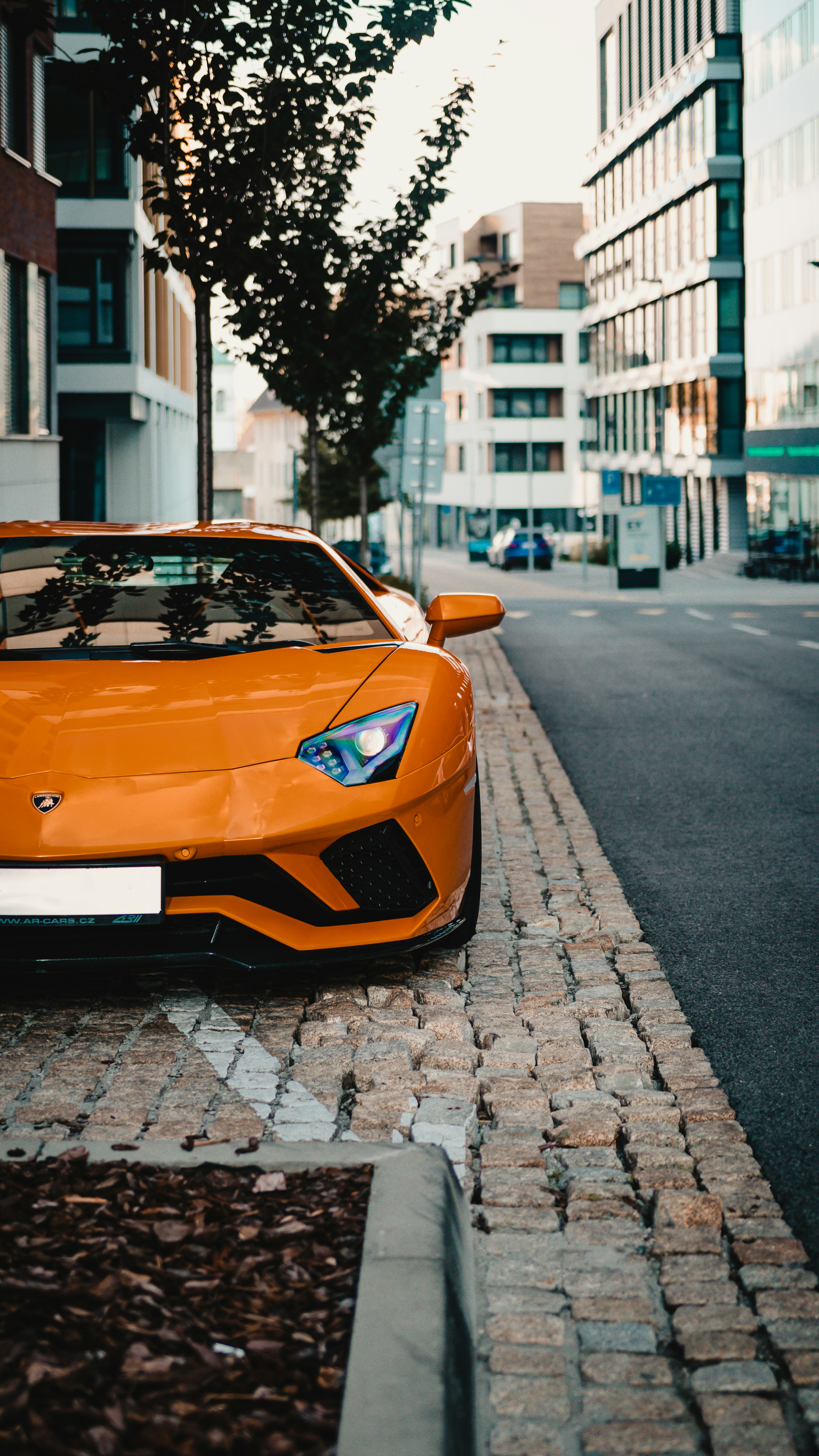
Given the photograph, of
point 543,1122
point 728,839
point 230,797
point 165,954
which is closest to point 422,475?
point 728,839

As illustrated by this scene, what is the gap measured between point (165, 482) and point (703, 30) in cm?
3774

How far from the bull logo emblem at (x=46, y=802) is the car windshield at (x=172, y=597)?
79cm

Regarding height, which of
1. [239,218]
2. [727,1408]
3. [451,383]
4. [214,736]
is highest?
[451,383]

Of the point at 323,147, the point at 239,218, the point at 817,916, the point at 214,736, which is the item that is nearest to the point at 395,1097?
the point at 214,736

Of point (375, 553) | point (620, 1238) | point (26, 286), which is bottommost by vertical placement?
point (620, 1238)

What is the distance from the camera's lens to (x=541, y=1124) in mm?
3566

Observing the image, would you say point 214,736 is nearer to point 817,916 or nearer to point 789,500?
point 817,916

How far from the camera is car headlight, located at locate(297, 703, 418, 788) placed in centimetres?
425

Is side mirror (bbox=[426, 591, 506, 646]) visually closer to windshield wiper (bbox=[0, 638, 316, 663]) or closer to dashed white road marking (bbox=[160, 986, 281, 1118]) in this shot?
windshield wiper (bbox=[0, 638, 316, 663])

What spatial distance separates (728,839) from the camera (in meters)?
7.13

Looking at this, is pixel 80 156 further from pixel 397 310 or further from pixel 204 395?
pixel 204 395

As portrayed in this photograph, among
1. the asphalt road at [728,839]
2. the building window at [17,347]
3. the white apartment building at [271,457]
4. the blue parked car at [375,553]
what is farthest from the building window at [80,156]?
the white apartment building at [271,457]

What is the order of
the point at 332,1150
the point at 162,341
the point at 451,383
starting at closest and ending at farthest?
1. the point at 332,1150
2. the point at 162,341
3. the point at 451,383

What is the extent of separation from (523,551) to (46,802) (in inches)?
2402
